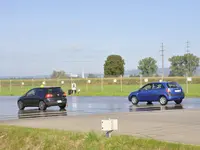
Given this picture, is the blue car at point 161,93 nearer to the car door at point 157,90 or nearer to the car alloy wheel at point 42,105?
the car door at point 157,90

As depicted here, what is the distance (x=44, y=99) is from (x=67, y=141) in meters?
15.3

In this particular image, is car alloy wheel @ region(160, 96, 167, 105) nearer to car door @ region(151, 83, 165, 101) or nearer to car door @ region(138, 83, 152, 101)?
car door @ region(151, 83, 165, 101)

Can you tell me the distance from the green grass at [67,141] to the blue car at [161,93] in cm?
1592

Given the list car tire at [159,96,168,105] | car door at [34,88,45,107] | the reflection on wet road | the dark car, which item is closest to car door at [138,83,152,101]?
the reflection on wet road

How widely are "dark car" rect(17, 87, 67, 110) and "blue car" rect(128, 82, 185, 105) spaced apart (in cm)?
593

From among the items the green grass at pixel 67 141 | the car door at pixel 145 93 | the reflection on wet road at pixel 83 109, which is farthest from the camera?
the car door at pixel 145 93

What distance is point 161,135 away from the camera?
14766 mm

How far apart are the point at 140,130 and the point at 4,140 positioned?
489 cm

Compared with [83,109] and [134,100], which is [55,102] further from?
[134,100]

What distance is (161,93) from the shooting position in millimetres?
31375

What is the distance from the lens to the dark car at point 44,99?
29.4m

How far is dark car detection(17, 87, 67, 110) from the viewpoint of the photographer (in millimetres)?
29375

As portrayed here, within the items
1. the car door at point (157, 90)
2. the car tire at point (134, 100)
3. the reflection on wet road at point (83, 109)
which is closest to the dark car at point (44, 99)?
the reflection on wet road at point (83, 109)

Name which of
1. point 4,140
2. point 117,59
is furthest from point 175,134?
point 117,59
